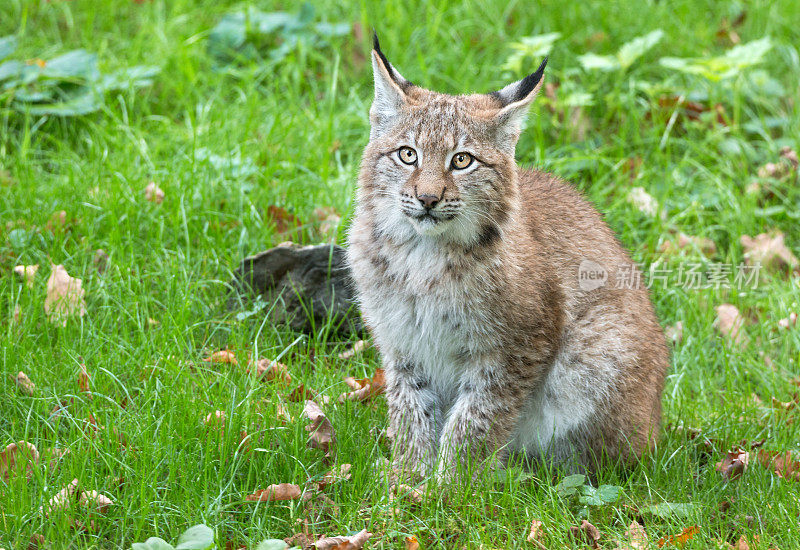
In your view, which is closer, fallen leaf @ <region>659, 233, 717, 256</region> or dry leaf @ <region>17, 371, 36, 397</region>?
dry leaf @ <region>17, 371, 36, 397</region>

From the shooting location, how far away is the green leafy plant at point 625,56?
6.95m

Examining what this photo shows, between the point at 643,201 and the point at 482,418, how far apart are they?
2847 millimetres

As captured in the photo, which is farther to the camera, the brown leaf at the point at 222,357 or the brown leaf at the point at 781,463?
the brown leaf at the point at 222,357

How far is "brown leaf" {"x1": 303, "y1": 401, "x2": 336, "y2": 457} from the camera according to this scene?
4258 mm

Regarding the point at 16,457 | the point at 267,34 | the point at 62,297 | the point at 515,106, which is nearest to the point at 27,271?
the point at 62,297

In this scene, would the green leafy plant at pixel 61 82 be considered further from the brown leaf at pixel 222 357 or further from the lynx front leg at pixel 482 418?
the lynx front leg at pixel 482 418

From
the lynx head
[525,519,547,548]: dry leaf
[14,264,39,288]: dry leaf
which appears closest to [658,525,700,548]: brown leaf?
[525,519,547,548]: dry leaf

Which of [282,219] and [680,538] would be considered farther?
[282,219]

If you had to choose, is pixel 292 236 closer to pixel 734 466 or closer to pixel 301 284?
pixel 301 284

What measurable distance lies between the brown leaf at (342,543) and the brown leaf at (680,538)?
1229 millimetres

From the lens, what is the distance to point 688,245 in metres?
6.31

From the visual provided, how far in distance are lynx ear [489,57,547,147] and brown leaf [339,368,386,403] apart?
1.41 m

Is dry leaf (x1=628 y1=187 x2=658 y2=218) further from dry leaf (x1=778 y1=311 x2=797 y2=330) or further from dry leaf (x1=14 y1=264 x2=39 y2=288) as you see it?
dry leaf (x1=14 y1=264 x2=39 y2=288)

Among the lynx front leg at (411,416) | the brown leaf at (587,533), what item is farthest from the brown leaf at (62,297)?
the brown leaf at (587,533)
